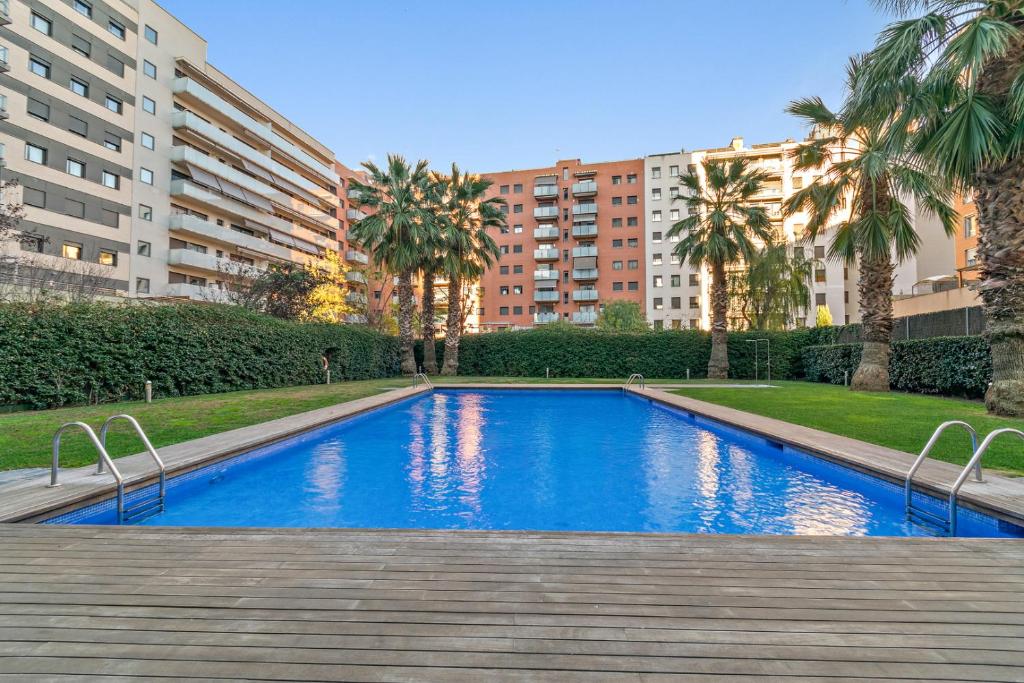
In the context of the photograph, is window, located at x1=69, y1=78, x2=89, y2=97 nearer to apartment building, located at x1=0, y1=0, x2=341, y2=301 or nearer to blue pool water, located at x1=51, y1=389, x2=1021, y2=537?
apartment building, located at x1=0, y1=0, x2=341, y2=301

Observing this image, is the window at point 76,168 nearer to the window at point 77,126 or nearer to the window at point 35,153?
the window at point 35,153

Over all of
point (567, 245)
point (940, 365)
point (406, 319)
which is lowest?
point (940, 365)

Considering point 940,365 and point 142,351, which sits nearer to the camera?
point 142,351

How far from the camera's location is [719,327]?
76.2ft

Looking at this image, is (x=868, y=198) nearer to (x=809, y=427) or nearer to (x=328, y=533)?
(x=809, y=427)

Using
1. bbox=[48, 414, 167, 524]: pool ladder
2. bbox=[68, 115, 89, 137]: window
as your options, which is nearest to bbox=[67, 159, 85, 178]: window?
bbox=[68, 115, 89, 137]: window

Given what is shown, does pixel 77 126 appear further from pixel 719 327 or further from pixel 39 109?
pixel 719 327

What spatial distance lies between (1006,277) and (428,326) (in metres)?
21.9

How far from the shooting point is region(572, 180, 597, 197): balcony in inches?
2004

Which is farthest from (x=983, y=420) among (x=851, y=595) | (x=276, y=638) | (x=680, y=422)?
(x=276, y=638)

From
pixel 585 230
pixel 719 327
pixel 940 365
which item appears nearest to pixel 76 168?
pixel 719 327

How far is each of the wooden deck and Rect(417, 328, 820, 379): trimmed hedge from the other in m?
23.0

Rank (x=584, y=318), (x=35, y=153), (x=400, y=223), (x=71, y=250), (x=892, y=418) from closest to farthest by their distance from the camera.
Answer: (x=892, y=418) → (x=35, y=153) → (x=400, y=223) → (x=71, y=250) → (x=584, y=318)

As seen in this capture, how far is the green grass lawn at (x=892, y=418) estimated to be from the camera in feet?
19.9
